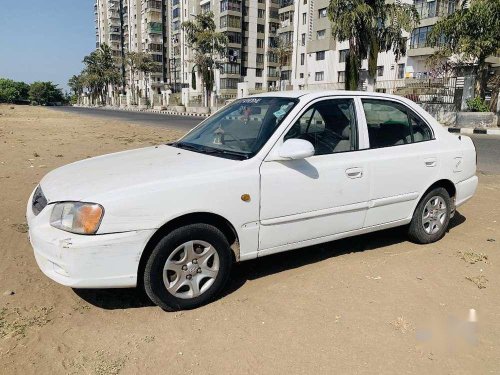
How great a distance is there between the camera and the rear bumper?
4.84 meters

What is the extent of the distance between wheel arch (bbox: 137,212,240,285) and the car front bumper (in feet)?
0.27

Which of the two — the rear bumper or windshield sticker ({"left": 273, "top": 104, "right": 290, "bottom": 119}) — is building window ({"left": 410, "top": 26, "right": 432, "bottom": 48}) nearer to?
the rear bumper

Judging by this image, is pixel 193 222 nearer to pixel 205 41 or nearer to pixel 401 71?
pixel 401 71

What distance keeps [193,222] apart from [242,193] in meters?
0.43

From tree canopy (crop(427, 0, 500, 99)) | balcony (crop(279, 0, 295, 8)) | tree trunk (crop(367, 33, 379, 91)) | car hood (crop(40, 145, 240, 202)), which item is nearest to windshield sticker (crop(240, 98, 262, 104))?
car hood (crop(40, 145, 240, 202))

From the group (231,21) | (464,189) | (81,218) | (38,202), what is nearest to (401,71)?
(231,21)

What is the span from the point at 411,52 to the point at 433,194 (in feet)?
150

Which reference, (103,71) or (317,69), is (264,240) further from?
(103,71)

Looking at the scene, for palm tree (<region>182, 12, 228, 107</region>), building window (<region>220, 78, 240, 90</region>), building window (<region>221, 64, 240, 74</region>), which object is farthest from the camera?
building window (<region>220, 78, 240, 90</region>)

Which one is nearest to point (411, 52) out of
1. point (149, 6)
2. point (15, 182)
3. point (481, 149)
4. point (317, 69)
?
point (317, 69)

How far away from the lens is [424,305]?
3385 millimetres

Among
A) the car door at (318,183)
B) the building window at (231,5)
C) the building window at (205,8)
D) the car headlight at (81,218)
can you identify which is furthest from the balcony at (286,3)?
the car headlight at (81,218)

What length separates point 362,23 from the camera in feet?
83.4

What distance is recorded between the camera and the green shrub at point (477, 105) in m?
21.1
